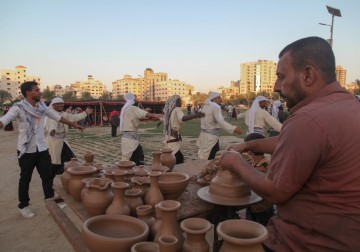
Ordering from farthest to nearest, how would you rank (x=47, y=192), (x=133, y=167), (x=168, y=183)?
(x=47, y=192) → (x=133, y=167) → (x=168, y=183)

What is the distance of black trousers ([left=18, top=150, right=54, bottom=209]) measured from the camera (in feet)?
16.3

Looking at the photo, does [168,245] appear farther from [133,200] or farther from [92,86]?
[92,86]

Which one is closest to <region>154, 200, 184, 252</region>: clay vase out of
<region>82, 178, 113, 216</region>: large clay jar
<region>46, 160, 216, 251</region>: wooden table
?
<region>46, 160, 216, 251</region>: wooden table

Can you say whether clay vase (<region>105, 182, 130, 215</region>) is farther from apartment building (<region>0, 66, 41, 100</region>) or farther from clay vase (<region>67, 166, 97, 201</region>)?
apartment building (<region>0, 66, 41, 100</region>)

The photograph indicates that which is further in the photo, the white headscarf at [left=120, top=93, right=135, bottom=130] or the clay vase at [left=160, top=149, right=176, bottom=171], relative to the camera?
the white headscarf at [left=120, top=93, right=135, bottom=130]

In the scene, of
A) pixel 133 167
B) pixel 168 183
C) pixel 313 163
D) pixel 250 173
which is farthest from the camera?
pixel 133 167

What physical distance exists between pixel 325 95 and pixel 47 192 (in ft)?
16.4

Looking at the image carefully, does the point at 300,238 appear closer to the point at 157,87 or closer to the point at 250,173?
the point at 250,173

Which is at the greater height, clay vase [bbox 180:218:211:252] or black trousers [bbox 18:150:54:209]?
clay vase [bbox 180:218:211:252]

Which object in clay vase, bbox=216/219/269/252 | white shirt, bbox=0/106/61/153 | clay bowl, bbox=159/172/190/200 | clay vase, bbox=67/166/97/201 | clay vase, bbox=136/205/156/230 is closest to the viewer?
clay vase, bbox=216/219/269/252

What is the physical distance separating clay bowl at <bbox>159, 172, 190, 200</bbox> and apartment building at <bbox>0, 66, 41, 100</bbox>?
13597cm

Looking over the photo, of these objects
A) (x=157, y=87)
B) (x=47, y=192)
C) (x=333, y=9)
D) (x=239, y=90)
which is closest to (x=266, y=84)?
(x=239, y=90)

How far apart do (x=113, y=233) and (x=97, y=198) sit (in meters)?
0.48

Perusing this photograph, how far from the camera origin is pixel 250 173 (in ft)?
6.24
